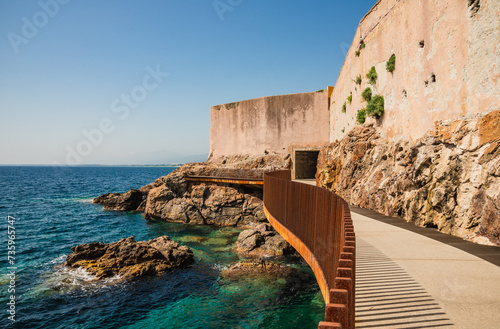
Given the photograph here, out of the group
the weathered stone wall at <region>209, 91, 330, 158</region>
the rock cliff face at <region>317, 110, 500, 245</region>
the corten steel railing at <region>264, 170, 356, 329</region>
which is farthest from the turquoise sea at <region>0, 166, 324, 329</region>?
the weathered stone wall at <region>209, 91, 330, 158</region>

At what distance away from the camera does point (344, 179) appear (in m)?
17.7

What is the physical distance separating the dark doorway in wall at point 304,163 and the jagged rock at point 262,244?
1313 cm

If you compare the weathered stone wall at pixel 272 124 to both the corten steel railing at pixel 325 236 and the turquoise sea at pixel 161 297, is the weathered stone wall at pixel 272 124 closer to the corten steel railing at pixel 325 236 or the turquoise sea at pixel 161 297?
the turquoise sea at pixel 161 297

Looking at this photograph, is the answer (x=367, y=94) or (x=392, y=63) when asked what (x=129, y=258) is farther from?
(x=392, y=63)

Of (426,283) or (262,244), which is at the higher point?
(426,283)

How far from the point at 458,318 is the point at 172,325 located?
31.8ft

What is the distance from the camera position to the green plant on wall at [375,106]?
640 inches

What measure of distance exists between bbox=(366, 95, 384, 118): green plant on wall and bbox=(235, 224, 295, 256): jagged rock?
854 cm

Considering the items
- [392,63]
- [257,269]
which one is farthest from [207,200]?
[392,63]

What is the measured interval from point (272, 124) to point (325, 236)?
2869 cm

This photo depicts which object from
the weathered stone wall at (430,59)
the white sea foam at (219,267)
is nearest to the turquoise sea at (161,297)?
the white sea foam at (219,267)

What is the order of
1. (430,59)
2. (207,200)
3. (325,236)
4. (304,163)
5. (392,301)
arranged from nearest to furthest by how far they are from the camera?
(392,301), (325,236), (430,59), (207,200), (304,163)

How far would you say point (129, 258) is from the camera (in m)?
16.0

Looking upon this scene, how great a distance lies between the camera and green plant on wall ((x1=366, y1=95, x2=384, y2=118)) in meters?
16.2
